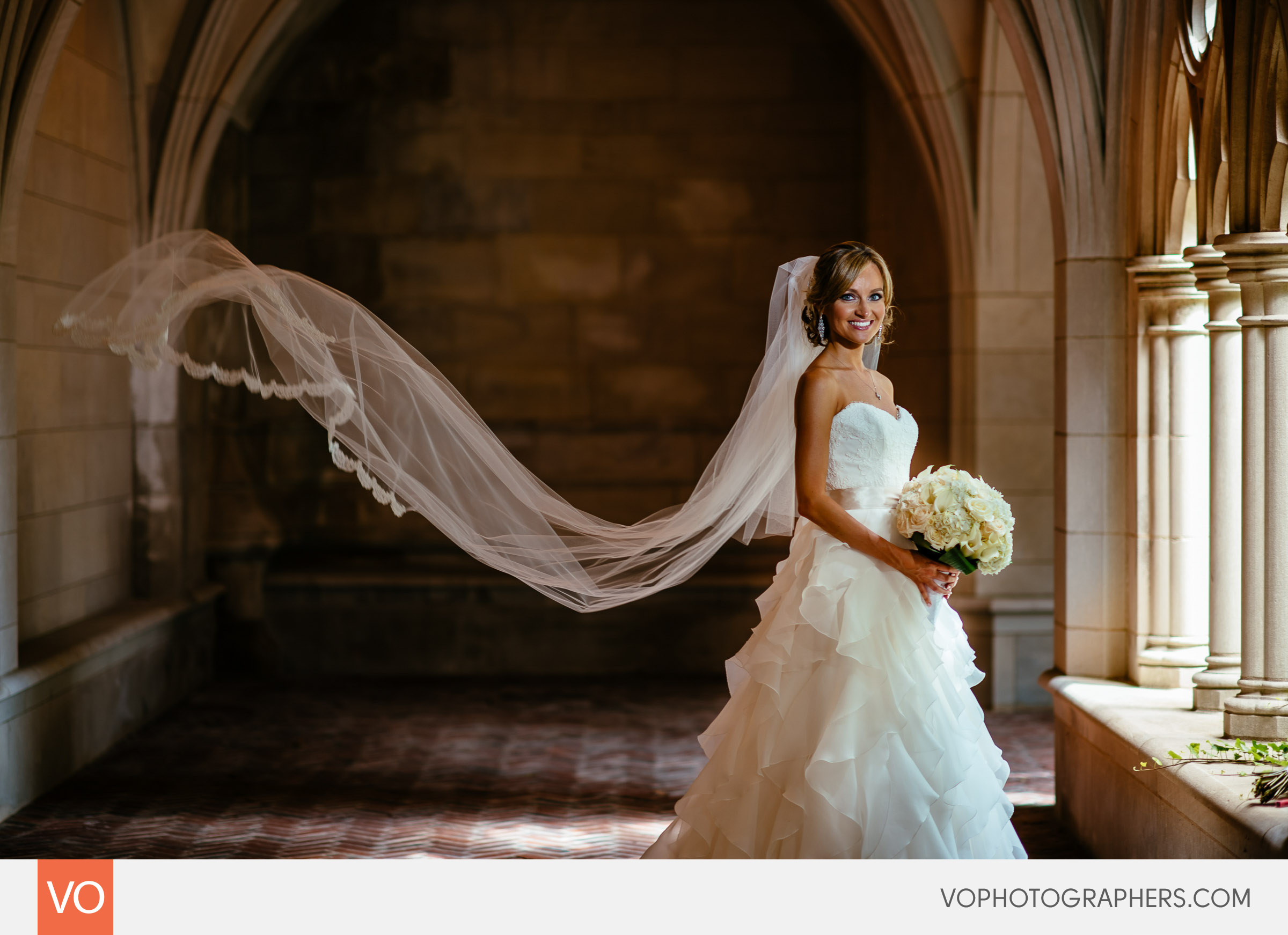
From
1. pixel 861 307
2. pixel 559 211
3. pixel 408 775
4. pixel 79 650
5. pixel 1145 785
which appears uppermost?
pixel 559 211

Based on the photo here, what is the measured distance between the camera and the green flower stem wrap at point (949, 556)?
142 inches

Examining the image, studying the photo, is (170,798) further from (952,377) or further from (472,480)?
(952,377)

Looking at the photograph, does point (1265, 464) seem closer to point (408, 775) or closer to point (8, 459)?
point (408, 775)

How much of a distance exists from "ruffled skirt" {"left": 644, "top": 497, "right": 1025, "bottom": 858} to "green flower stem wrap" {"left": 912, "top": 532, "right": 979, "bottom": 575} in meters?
0.11

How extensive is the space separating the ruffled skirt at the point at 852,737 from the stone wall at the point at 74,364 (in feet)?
12.8

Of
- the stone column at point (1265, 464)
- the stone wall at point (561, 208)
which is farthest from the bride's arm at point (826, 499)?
the stone wall at point (561, 208)

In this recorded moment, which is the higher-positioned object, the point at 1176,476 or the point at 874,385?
the point at 874,385

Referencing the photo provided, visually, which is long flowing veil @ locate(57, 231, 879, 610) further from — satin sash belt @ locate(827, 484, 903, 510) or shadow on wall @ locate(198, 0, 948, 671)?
shadow on wall @ locate(198, 0, 948, 671)

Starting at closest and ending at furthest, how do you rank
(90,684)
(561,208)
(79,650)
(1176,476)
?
(1176,476), (79,650), (90,684), (561,208)

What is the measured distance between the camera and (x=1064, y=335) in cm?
536

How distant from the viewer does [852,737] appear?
3.55 metres

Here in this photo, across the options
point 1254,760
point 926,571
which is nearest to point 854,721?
point 926,571
